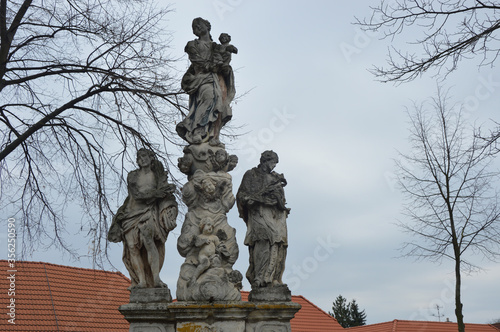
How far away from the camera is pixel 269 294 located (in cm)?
721

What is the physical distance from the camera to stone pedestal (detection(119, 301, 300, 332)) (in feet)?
21.5

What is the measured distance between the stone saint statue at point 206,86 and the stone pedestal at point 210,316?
204 cm

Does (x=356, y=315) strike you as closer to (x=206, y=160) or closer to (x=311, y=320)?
(x=311, y=320)

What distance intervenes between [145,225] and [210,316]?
1.30m

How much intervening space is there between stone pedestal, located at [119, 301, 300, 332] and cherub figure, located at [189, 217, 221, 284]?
0.37m

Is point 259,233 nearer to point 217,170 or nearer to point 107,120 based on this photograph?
point 217,170

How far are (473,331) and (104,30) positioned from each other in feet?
76.0

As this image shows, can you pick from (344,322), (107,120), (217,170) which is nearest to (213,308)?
(217,170)

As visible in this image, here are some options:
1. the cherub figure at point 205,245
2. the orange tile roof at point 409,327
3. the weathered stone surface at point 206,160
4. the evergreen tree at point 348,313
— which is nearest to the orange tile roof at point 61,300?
the weathered stone surface at point 206,160

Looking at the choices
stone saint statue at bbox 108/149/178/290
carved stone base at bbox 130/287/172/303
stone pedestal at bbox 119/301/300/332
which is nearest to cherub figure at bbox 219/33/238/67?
stone saint statue at bbox 108/149/178/290

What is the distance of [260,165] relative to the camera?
785cm

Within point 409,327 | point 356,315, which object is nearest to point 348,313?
point 356,315

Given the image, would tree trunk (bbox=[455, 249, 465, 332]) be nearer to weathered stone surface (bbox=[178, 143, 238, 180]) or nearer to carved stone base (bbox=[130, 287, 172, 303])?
weathered stone surface (bbox=[178, 143, 238, 180])

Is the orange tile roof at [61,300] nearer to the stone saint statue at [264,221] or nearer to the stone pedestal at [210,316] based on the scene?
the stone saint statue at [264,221]
